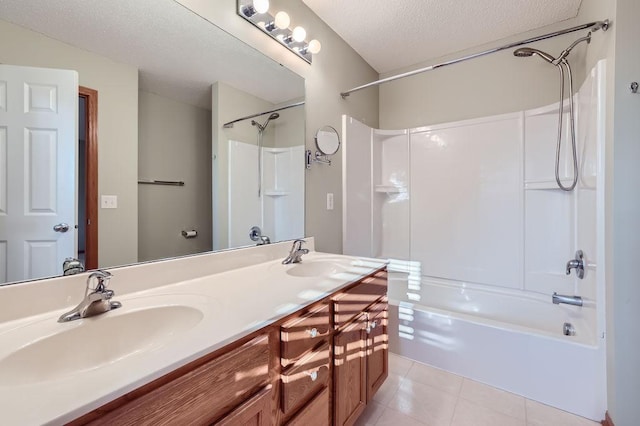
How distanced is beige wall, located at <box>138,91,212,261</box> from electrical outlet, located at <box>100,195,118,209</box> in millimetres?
82

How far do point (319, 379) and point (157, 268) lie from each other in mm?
757

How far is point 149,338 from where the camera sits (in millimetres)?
792

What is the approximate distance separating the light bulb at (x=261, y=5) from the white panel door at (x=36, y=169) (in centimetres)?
94

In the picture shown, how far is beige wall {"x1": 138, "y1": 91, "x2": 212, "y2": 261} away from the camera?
1.06 m

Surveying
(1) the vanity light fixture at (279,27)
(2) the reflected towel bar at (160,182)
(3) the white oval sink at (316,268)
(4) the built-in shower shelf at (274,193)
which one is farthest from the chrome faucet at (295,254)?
(1) the vanity light fixture at (279,27)

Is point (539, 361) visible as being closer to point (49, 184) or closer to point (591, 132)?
point (591, 132)

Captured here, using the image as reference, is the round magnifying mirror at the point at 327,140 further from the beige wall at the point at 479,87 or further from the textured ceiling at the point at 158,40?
the beige wall at the point at 479,87

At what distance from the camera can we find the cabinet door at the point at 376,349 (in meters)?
1.38

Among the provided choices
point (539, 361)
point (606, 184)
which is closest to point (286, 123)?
point (606, 184)

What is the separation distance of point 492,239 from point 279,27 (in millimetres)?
2256

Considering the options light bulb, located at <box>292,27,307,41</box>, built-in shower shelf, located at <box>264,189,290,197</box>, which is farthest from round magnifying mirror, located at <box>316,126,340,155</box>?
light bulb, located at <box>292,27,307,41</box>

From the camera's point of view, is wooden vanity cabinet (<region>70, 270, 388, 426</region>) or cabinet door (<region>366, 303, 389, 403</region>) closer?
wooden vanity cabinet (<region>70, 270, 388, 426</region>)

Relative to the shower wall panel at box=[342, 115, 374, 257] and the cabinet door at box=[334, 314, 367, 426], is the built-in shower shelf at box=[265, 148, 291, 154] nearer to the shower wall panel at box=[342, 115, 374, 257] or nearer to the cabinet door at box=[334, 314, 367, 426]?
the shower wall panel at box=[342, 115, 374, 257]

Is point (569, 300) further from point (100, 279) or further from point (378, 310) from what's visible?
point (100, 279)
